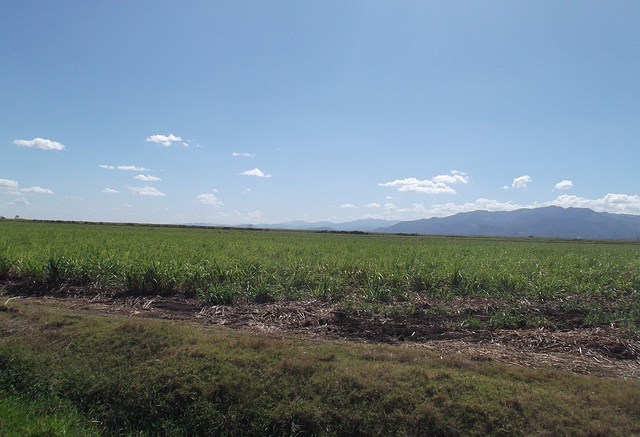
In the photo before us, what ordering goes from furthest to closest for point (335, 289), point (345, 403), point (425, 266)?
1. point (425, 266)
2. point (335, 289)
3. point (345, 403)

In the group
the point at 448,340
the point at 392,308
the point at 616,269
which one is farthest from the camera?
the point at 616,269

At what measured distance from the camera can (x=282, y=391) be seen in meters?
4.30

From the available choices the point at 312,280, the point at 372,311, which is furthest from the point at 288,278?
the point at 372,311

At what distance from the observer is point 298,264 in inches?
461

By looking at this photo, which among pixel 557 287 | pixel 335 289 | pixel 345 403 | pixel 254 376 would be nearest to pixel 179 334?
pixel 254 376

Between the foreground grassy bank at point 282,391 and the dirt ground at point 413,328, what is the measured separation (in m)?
0.56

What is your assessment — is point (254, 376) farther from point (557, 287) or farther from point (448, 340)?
point (557, 287)

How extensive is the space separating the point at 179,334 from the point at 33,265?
24.1 feet

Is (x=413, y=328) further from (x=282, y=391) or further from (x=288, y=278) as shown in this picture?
(x=288, y=278)

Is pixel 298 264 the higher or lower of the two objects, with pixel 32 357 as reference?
higher

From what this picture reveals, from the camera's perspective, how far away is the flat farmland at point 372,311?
4.20m

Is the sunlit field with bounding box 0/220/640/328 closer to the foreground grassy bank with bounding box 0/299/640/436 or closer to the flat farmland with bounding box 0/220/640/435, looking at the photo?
the flat farmland with bounding box 0/220/640/435

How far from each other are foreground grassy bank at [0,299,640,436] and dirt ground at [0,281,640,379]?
0.56 m

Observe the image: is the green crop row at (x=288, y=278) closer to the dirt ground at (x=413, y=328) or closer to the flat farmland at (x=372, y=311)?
the flat farmland at (x=372, y=311)
